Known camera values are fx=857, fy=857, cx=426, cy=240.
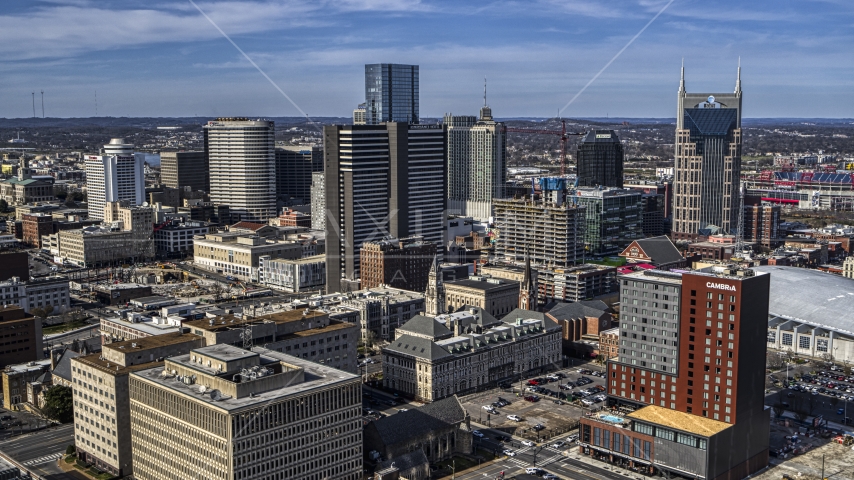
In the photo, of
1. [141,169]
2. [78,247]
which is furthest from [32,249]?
[141,169]

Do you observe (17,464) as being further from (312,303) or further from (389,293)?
(389,293)

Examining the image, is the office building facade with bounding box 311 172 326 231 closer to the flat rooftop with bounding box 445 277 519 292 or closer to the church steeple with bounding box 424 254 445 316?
the flat rooftop with bounding box 445 277 519 292

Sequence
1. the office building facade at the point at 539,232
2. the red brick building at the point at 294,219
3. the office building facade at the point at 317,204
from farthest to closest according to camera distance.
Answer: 1. the red brick building at the point at 294,219
2. the office building facade at the point at 317,204
3. the office building facade at the point at 539,232

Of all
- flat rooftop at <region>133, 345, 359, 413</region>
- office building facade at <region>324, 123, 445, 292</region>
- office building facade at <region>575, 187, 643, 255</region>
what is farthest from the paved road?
office building facade at <region>575, 187, 643, 255</region>

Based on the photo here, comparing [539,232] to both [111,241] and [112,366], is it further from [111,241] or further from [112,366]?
[112,366]

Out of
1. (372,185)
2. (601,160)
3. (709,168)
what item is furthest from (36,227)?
(709,168)

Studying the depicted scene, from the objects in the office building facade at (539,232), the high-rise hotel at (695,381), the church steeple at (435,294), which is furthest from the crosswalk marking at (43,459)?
the office building facade at (539,232)

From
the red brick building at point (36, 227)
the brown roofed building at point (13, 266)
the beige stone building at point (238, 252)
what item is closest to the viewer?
the brown roofed building at point (13, 266)

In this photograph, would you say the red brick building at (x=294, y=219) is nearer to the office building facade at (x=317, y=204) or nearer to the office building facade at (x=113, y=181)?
the office building facade at (x=317, y=204)
